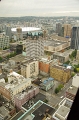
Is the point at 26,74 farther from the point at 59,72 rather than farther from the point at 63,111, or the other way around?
the point at 63,111

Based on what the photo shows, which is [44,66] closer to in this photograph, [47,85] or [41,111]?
[47,85]

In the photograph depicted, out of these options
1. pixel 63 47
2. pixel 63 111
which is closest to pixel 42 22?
pixel 63 47

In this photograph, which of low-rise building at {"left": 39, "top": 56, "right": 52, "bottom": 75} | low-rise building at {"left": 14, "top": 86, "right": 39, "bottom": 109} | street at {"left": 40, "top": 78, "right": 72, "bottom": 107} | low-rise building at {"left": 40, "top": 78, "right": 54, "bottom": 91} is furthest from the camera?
low-rise building at {"left": 39, "top": 56, "right": 52, "bottom": 75}

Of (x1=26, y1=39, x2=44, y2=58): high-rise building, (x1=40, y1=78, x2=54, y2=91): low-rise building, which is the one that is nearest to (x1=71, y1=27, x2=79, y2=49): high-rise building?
(x1=26, y1=39, x2=44, y2=58): high-rise building

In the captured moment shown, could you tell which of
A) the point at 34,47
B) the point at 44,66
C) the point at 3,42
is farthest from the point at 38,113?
the point at 3,42

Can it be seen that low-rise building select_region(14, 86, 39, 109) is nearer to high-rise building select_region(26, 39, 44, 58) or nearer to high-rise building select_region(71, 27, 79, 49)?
high-rise building select_region(26, 39, 44, 58)

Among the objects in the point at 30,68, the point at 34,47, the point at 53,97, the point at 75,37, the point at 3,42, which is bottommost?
the point at 53,97
